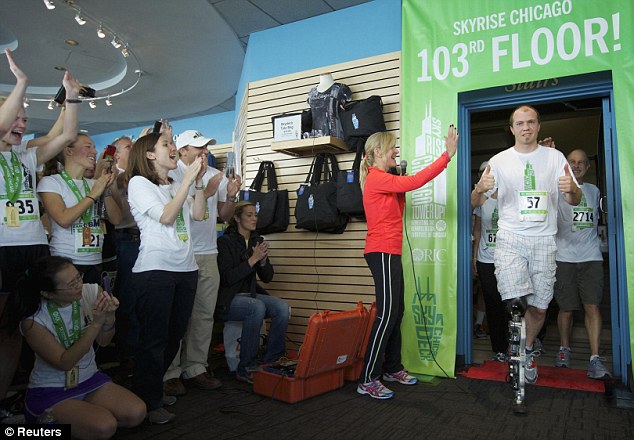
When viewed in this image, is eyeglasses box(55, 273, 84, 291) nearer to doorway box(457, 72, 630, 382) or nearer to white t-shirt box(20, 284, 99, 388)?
white t-shirt box(20, 284, 99, 388)

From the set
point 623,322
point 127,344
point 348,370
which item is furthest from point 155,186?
point 623,322

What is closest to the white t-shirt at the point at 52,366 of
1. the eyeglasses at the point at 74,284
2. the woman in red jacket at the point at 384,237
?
the eyeglasses at the point at 74,284

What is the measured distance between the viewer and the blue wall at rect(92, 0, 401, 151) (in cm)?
435

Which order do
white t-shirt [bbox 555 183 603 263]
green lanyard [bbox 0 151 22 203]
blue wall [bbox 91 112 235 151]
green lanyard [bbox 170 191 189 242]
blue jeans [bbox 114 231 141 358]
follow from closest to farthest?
green lanyard [bbox 0 151 22 203]
green lanyard [bbox 170 191 189 242]
blue jeans [bbox 114 231 141 358]
white t-shirt [bbox 555 183 603 263]
blue wall [bbox 91 112 235 151]

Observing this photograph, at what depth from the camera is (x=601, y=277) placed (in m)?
3.71

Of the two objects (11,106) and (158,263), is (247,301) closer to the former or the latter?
(158,263)

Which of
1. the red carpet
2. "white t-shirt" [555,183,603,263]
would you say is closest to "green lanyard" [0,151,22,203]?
the red carpet

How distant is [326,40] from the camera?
15.5ft

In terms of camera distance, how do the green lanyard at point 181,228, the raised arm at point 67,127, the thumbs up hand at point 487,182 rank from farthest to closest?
the thumbs up hand at point 487,182
the green lanyard at point 181,228
the raised arm at point 67,127

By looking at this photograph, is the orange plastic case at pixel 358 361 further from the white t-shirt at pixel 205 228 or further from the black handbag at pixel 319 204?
the white t-shirt at pixel 205 228

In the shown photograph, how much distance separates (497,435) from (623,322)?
144 centimetres

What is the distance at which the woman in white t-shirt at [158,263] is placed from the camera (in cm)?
254

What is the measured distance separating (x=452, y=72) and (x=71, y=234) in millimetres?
3036

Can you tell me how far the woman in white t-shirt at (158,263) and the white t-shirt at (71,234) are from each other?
1.14ft
